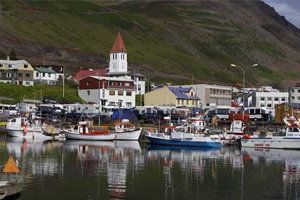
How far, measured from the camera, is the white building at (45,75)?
150m

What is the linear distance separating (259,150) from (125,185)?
38818 mm

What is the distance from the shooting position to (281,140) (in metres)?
80.9

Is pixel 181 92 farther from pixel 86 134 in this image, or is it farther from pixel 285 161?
pixel 285 161

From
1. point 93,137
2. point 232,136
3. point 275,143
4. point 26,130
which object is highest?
point 26,130

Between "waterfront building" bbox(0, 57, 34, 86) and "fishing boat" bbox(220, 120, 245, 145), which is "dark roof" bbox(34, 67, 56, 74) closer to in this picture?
"waterfront building" bbox(0, 57, 34, 86)

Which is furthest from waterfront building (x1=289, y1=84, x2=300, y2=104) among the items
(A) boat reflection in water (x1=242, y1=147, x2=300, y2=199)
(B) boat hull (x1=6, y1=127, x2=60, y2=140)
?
(B) boat hull (x1=6, y1=127, x2=60, y2=140)

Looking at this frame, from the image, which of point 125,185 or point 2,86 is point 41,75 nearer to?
point 2,86

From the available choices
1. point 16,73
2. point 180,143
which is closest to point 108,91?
point 16,73

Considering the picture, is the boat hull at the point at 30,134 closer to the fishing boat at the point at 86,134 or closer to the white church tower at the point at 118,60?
the fishing boat at the point at 86,134

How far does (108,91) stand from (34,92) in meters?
15.0

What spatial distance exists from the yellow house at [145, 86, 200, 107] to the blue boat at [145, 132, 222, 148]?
56.8 meters

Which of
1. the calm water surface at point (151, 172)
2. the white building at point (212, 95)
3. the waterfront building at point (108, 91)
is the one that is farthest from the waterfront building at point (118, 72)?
the calm water surface at point (151, 172)

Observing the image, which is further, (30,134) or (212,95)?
(212,95)

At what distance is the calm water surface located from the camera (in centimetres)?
4078
